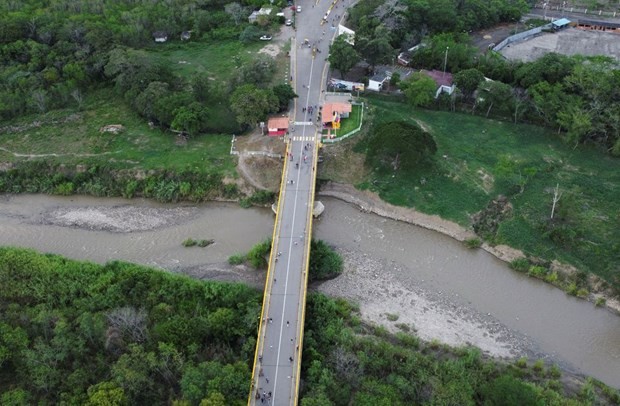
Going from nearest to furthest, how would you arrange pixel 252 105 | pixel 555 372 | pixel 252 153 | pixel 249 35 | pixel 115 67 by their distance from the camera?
1. pixel 555 372
2. pixel 252 153
3. pixel 252 105
4. pixel 115 67
5. pixel 249 35

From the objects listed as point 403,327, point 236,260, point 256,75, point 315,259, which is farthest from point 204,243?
point 256,75

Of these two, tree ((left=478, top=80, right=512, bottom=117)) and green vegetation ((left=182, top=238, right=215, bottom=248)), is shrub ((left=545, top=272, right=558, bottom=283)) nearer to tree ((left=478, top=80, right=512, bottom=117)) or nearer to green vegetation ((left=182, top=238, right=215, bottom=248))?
tree ((left=478, top=80, right=512, bottom=117))

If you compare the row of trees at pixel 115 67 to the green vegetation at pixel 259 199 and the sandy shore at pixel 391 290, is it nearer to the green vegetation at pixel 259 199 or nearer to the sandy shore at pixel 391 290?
the green vegetation at pixel 259 199

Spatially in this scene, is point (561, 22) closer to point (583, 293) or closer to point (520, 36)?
point (520, 36)

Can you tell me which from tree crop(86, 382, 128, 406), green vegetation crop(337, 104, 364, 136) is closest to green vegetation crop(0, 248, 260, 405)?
tree crop(86, 382, 128, 406)

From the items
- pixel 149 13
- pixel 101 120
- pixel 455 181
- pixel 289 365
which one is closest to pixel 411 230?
pixel 455 181

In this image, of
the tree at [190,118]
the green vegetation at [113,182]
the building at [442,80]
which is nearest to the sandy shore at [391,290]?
the green vegetation at [113,182]

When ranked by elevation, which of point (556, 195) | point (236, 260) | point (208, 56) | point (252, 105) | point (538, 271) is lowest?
point (236, 260)
